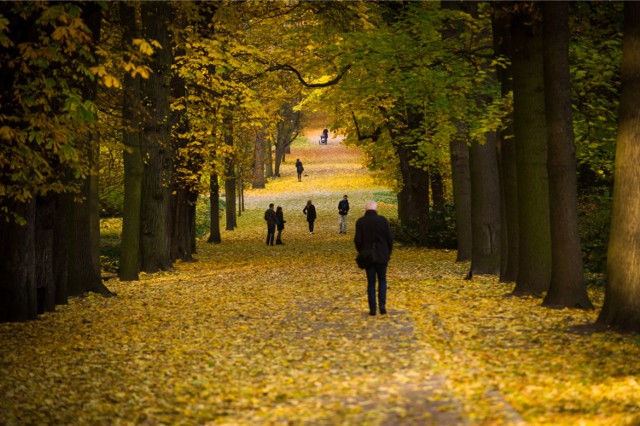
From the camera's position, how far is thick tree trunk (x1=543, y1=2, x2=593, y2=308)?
14984 mm

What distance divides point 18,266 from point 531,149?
351 inches

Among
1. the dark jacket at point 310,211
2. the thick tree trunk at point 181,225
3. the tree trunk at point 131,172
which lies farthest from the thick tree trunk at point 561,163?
the dark jacket at point 310,211

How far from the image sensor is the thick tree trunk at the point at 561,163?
14984 mm

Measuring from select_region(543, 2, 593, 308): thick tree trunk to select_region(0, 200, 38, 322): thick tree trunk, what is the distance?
8.47m

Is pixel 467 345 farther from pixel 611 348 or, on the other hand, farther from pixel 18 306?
pixel 18 306

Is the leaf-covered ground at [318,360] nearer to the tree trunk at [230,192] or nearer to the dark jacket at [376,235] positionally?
the dark jacket at [376,235]

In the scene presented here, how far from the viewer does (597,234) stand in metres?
23.7

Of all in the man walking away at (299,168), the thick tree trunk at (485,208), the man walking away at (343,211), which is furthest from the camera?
the man walking away at (299,168)

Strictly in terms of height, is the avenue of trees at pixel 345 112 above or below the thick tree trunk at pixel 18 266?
above

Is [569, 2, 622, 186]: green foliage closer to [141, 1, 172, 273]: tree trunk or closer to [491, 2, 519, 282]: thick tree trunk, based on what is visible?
[491, 2, 519, 282]: thick tree trunk

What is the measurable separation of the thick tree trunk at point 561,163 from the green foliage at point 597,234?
23.4 ft

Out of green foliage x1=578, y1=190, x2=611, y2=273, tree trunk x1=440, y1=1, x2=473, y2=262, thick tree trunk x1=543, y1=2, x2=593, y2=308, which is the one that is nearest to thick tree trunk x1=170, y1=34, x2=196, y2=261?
tree trunk x1=440, y1=1, x2=473, y2=262

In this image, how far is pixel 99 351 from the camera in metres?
13.1

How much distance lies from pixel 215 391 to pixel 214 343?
10.9 feet
